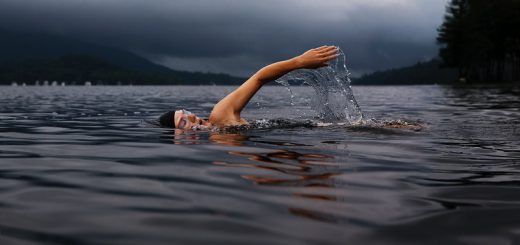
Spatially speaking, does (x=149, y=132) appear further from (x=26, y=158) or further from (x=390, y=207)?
(x=390, y=207)

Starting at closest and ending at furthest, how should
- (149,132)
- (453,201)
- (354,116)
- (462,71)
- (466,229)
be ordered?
(466,229), (453,201), (149,132), (354,116), (462,71)

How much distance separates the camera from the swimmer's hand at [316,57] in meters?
9.23

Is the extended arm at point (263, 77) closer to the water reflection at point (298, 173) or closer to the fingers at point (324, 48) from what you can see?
the fingers at point (324, 48)

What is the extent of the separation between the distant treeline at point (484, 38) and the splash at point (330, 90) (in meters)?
74.7

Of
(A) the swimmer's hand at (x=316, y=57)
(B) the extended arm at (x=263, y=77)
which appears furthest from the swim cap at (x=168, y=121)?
(A) the swimmer's hand at (x=316, y=57)

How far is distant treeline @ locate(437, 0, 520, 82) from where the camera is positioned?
7856cm

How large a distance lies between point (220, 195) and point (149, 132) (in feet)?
20.0

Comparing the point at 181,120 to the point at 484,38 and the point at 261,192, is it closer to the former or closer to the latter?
the point at 261,192

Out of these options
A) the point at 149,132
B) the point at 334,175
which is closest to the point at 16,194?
the point at 334,175

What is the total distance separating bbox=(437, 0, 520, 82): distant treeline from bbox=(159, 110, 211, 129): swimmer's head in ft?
254

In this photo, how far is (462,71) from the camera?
9512 centimetres

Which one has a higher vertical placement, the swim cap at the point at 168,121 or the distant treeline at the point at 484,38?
the distant treeline at the point at 484,38

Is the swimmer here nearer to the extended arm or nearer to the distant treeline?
the extended arm

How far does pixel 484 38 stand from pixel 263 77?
78731 mm
